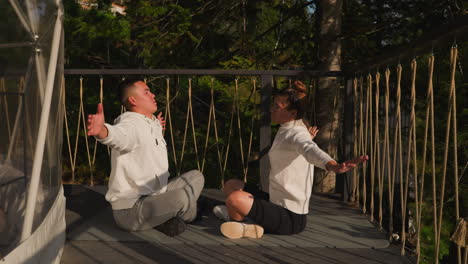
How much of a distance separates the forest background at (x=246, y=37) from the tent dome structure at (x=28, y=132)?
379 cm

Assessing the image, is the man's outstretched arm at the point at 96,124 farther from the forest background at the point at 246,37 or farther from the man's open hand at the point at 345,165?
the forest background at the point at 246,37

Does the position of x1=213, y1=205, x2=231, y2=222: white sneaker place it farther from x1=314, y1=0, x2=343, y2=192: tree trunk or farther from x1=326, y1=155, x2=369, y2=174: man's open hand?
x1=314, y1=0, x2=343, y2=192: tree trunk

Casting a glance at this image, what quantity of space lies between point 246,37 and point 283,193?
4.70 m

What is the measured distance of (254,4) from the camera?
785 centimetres

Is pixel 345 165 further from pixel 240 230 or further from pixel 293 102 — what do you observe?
pixel 240 230

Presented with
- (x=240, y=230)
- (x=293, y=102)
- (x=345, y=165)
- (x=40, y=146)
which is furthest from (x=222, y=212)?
(x=40, y=146)

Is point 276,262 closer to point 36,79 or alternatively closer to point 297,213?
point 297,213

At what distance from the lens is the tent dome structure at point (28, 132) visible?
2.11 m

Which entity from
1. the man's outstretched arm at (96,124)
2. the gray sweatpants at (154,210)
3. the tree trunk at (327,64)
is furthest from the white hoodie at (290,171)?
the tree trunk at (327,64)

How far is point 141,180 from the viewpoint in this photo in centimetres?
317

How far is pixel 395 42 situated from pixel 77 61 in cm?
614

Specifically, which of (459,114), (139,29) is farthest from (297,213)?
(139,29)

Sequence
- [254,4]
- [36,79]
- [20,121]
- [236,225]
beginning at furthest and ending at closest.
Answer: [254,4] < [236,225] < [36,79] < [20,121]

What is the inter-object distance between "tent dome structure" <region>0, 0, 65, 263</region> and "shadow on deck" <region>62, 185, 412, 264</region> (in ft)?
1.03
